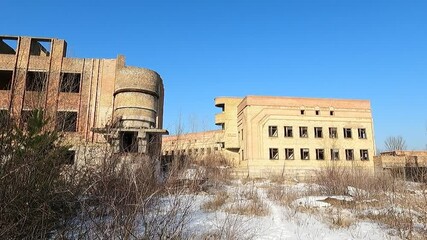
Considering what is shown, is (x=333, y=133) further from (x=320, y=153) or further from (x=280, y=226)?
(x=280, y=226)

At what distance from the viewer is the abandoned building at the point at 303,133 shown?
34.9m

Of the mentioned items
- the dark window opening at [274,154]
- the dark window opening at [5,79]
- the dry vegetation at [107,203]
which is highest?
the dark window opening at [5,79]

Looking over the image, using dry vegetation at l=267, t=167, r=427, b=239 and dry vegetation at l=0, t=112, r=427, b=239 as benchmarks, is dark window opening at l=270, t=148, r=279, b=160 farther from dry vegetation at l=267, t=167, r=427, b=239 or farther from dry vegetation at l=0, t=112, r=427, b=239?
dry vegetation at l=0, t=112, r=427, b=239

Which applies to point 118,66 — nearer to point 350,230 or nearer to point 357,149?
point 350,230

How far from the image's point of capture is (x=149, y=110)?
20219mm

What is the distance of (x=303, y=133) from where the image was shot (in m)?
36.2

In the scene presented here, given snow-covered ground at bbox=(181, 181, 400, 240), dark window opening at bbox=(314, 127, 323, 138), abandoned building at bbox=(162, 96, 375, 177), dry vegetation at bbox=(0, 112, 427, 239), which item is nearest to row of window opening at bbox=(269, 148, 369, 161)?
abandoned building at bbox=(162, 96, 375, 177)

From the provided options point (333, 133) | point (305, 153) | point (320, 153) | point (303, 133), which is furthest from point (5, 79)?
point (333, 133)

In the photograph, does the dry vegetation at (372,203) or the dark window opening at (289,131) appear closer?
the dry vegetation at (372,203)

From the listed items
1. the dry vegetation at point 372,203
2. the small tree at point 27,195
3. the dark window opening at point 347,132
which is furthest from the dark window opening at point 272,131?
the small tree at point 27,195

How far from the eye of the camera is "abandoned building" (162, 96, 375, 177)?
34906 mm

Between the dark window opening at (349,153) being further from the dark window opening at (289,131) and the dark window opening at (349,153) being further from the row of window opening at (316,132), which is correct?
the dark window opening at (289,131)

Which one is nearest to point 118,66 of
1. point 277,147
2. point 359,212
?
point 359,212

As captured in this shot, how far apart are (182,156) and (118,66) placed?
14.5 m
